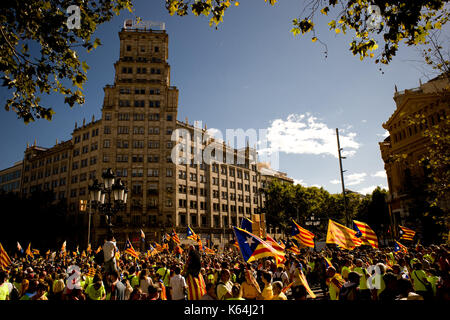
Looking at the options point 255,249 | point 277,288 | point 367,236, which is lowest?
point 277,288

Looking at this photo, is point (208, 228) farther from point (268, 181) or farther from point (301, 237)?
point (301, 237)

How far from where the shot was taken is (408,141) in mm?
40094

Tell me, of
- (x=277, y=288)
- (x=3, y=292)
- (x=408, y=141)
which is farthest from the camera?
(x=408, y=141)

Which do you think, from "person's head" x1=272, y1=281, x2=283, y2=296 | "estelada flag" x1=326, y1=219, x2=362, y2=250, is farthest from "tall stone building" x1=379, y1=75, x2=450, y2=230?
"person's head" x1=272, y1=281, x2=283, y2=296

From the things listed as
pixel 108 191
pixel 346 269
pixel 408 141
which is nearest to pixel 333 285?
pixel 346 269

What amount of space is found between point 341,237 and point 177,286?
806cm

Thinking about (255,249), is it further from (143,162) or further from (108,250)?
(143,162)

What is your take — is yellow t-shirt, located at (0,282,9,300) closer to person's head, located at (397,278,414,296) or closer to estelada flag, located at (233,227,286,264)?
estelada flag, located at (233,227,286,264)

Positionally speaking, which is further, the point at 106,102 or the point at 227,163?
the point at 227,163

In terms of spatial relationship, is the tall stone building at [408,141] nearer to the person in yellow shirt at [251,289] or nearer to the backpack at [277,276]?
the backpack at [277,276]

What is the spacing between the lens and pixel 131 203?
2100 inches
